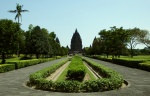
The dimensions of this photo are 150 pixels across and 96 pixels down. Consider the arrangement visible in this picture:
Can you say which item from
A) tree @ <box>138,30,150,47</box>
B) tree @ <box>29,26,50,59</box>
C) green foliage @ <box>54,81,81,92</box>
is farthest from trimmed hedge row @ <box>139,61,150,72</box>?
tree @ <box>138,30,150,47</box>

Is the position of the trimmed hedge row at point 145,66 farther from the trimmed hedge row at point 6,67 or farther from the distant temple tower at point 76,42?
the distant temple tower at point 76,42

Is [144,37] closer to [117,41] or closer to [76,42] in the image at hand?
[117,41]

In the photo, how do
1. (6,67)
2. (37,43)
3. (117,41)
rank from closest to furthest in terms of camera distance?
(6,67) → (37,43) → (117,41)

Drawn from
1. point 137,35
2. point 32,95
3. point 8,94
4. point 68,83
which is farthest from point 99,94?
point 137,35

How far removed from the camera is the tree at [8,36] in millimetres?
33469

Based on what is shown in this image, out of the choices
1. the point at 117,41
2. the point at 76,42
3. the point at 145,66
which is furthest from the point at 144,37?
the point at 76,42

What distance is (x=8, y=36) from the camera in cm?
3391

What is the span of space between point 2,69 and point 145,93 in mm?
16456

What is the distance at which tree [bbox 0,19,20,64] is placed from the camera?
1318 inches

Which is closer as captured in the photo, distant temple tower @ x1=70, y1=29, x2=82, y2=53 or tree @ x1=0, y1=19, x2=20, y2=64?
tree @ x1=0, y1=19, x2=20, y2=64

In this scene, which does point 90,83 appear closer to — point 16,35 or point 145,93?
point 145,93

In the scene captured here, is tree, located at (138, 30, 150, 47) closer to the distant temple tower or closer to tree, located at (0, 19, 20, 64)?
tree, located at (0, 19, 20, 64)

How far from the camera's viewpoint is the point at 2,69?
23.8m

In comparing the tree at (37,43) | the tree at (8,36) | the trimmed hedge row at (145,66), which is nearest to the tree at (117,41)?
the tree at (37,43)
